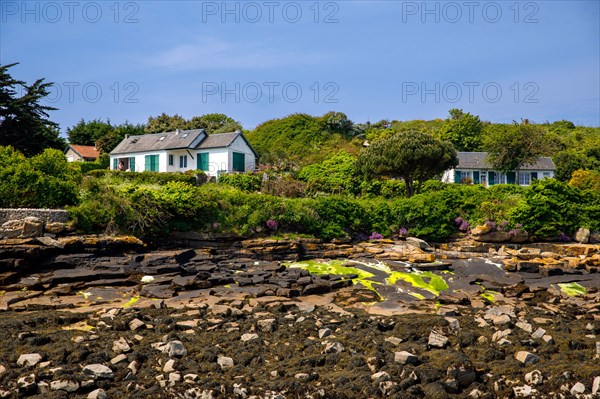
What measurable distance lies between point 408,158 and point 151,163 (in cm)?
2297

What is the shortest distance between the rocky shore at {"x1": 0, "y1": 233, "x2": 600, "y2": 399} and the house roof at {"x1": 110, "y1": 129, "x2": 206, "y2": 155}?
872 inches

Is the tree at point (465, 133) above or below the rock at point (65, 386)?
above

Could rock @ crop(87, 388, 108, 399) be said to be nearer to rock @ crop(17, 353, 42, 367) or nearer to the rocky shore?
the rocky shore

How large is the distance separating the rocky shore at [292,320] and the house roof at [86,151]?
39.4 meters

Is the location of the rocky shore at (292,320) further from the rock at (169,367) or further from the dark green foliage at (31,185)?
the dark green foliage at (31,185)

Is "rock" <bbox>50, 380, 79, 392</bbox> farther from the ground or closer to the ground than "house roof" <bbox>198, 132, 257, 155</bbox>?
closer to the ground

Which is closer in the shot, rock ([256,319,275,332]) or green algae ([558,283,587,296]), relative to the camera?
rock ([256,319,275,332])

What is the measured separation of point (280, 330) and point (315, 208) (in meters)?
12.2

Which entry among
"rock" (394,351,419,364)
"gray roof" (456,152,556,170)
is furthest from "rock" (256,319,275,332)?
"gray roof" (456,152,556,170)

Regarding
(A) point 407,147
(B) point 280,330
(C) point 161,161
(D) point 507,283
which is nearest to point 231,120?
(C) point 161,161

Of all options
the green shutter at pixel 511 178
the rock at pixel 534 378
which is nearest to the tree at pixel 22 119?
the rock at pixel 534 378

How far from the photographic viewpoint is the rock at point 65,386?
7.36 meters

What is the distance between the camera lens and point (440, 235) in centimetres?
2400

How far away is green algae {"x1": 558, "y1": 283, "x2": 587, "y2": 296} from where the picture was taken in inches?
670
